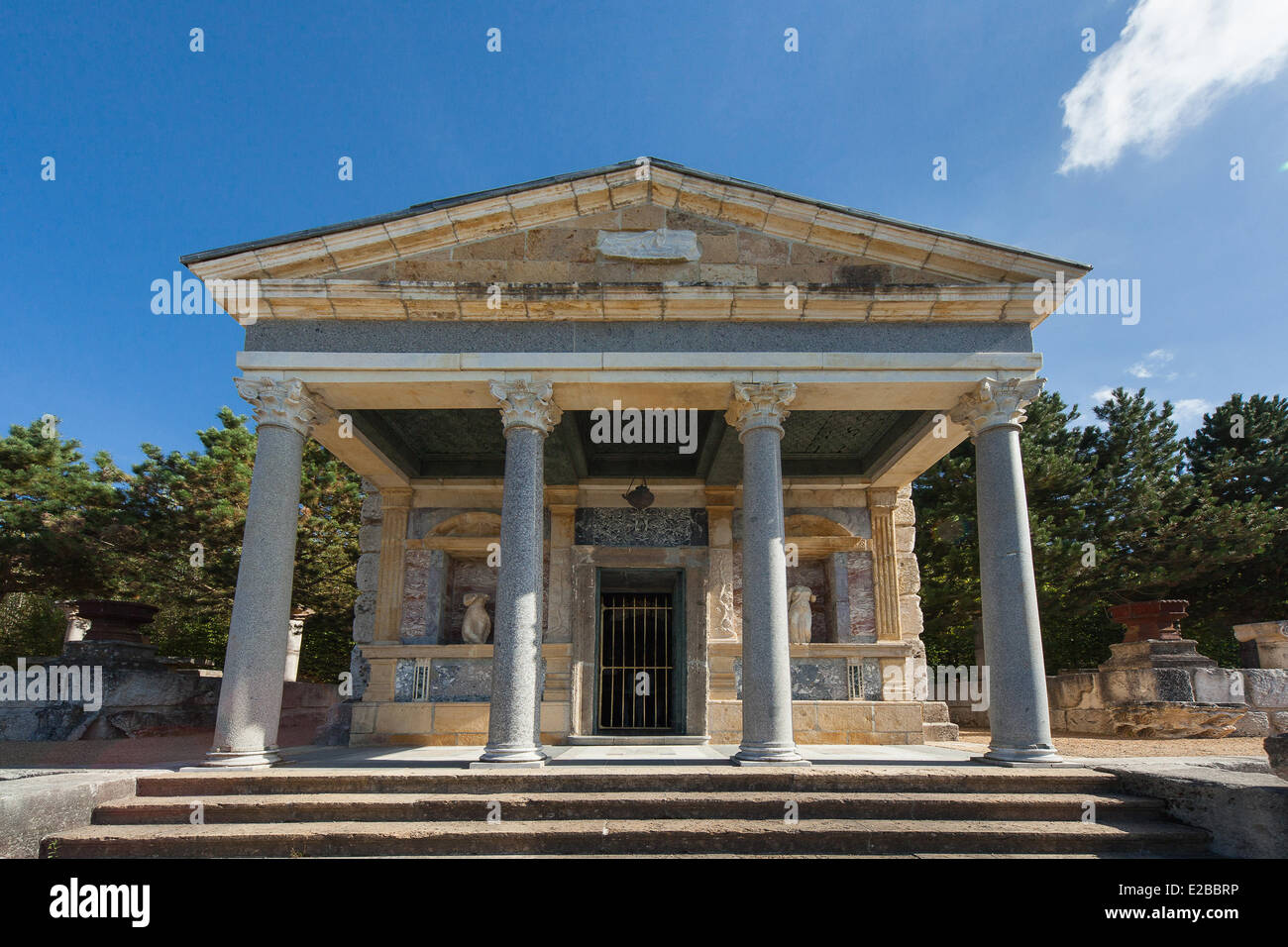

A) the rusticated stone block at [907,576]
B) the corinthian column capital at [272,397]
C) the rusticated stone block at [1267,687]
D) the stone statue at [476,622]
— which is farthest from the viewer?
the rusticated stone block at [1267,687]

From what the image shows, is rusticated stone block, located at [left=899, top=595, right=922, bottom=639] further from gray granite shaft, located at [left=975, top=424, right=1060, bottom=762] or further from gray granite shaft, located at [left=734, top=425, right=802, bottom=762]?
gray granite shaft, located at [left=734, top=425, right=802, bottom=762]

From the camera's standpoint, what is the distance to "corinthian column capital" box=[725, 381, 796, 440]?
906 cm

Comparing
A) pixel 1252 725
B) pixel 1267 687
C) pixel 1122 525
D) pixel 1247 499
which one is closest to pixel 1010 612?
pixel 1252 725

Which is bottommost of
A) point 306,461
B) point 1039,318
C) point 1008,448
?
point 1008,448

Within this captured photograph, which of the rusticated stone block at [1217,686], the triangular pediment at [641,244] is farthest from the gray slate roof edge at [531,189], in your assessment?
the rusticated stone block at [1217,686]

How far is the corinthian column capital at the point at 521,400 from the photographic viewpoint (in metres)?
9.03

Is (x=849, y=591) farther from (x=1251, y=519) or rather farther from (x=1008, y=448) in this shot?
(x=1251, y=519)

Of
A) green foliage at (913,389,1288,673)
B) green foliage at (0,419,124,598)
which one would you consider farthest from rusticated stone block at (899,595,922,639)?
green foliage at (0,419,124,598)

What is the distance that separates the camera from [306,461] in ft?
75.9

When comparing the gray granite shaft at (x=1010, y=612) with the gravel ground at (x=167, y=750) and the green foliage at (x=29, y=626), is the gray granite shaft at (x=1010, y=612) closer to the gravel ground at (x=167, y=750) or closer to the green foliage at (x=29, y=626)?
the gravel ground at (x=167, y=750)

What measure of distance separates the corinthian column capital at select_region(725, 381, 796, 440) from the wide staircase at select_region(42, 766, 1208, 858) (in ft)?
13.0

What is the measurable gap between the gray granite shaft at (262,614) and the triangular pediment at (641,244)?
2.40 metres
